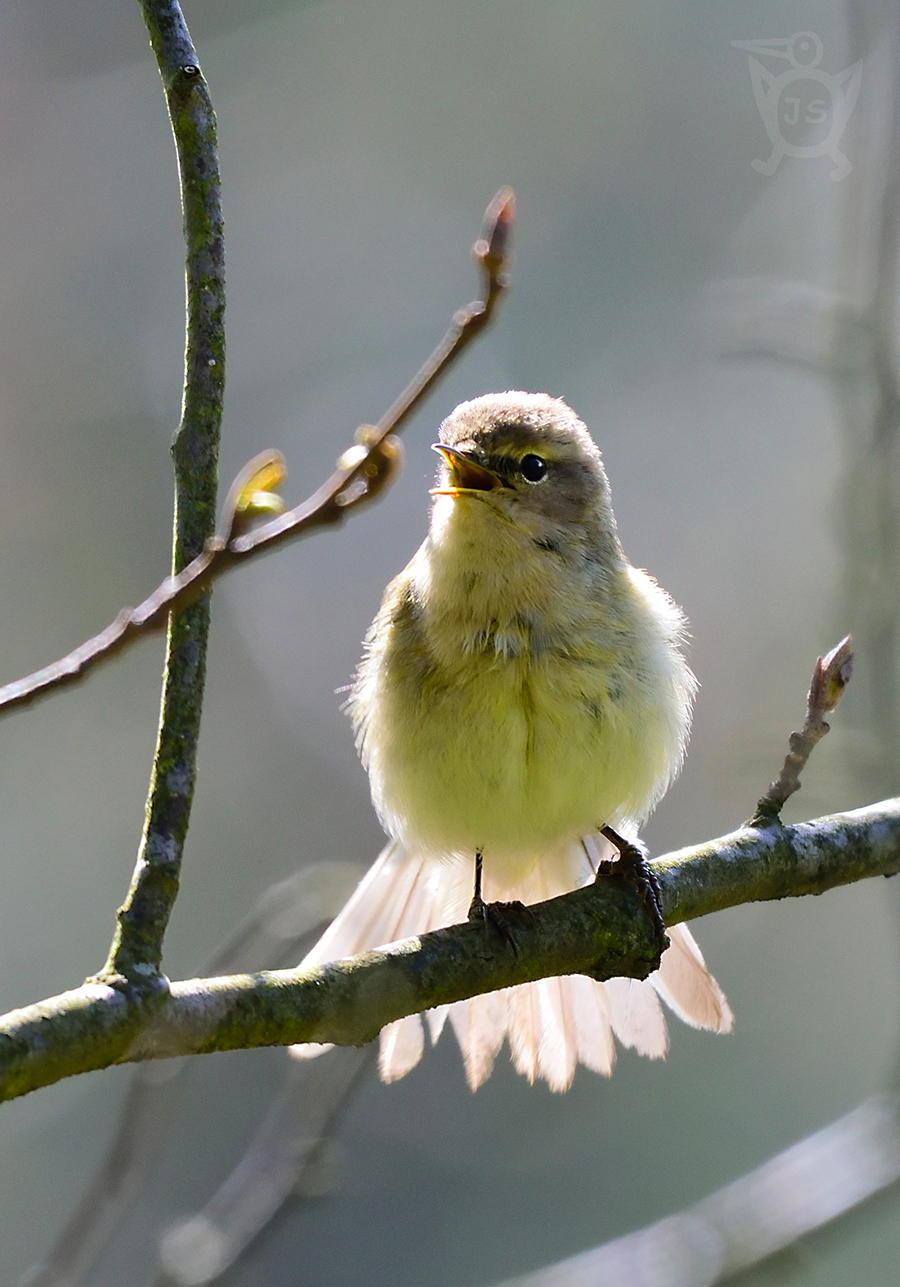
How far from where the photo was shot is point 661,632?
3.37 meters

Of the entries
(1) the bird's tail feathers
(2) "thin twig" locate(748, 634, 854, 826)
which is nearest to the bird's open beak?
(1) the bird's tail feathers

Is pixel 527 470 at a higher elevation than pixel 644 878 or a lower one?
higher

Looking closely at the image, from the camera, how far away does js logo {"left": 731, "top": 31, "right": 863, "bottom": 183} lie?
5.24 meters

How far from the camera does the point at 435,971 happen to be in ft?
7.43

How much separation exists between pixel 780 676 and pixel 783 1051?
6.58 ft

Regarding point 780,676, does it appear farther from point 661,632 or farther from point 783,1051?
point 661,632

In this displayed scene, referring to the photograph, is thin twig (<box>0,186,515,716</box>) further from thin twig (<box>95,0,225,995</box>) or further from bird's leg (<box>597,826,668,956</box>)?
bird's leg (<box>597,826,668,956</box>)

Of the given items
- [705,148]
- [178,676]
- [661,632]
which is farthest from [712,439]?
[178,676]

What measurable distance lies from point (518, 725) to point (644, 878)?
0.47 meters

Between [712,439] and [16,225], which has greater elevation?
[16,225]

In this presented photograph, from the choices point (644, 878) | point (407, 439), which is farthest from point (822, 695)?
point (407, 439)

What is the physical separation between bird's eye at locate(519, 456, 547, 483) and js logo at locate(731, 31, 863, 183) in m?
2.25

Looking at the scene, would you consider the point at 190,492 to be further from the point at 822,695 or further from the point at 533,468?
the point at 533,468

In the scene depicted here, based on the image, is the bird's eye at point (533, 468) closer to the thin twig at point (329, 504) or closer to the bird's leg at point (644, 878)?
the bird's leg at point (644, 878)
